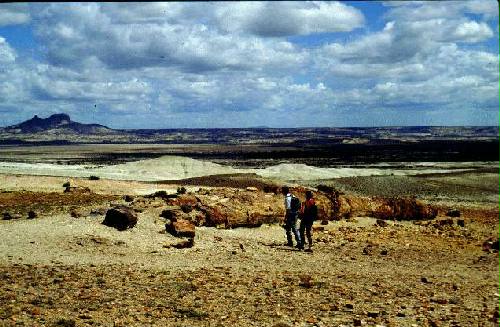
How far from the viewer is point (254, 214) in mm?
19453

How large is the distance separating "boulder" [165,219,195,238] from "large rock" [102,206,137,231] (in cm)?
105

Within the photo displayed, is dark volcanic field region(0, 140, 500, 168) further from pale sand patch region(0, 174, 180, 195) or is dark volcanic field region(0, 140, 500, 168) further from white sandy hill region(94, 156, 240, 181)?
pale sand patch region(0, 174, 180, 195)

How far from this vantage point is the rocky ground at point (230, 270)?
905 cm

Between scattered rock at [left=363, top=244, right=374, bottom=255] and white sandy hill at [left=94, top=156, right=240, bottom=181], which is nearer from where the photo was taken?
scattered rock at [left=363, top=244, right=374, bottom=255]

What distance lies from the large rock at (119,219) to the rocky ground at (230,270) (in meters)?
0.21

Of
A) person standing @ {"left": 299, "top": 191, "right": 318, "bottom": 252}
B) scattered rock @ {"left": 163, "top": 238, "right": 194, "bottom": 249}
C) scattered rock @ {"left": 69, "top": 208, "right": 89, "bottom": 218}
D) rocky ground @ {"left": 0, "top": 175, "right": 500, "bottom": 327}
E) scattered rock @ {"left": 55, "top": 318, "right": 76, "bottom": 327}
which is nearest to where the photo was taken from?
scattered rock @ {"left": 55, "top": 318, "right": 76, "bottom": 327}

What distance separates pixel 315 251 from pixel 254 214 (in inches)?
163

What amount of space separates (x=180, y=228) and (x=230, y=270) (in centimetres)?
374

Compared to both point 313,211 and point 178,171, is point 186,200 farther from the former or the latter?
point 178,171

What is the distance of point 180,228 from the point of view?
627 inches

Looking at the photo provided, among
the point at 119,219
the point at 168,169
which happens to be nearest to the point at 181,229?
the point at 119,219

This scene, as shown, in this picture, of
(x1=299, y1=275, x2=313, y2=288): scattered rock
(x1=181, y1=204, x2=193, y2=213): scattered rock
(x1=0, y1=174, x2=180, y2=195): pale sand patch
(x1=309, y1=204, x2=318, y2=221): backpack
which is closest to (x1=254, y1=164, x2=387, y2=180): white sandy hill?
(x1=0, y1=174, x2=180, y2=195): pale sand patch

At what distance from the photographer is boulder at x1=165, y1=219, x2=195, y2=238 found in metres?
15.8

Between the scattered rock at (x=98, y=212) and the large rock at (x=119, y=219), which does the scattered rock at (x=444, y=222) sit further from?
the scattered rock at (x=98, y=212)
